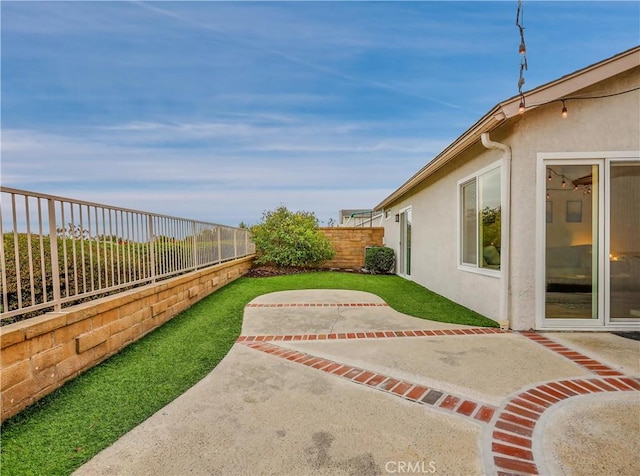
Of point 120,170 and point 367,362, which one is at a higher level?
point 120,170

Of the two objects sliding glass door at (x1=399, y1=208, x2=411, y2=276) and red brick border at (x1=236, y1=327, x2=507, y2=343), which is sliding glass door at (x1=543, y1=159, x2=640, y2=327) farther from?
sliding glass door at (x1=399, y1=208, x2=411, y2=276)

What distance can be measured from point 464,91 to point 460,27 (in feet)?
15.5

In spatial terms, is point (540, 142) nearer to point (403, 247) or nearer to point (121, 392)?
point (121, 392)

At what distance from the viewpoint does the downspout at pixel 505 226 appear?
4754 mm

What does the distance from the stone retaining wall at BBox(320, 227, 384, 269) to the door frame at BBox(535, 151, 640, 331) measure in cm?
950

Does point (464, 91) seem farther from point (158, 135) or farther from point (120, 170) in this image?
point (120, 170)

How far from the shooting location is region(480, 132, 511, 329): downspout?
187 inches

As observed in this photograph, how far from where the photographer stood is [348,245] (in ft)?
46.6

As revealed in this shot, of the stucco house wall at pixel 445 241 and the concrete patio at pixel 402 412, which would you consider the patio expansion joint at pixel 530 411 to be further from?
the stucco house wall at pixel 445 241

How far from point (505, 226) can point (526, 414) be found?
3057 millimetres

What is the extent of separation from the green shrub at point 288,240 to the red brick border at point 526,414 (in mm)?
9888

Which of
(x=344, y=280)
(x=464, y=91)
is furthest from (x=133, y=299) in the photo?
(x=464, y=91)

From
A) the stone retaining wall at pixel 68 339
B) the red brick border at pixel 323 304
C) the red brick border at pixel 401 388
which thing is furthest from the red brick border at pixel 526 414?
the red brick border at pixel 323 304

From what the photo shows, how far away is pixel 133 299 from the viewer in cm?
424
